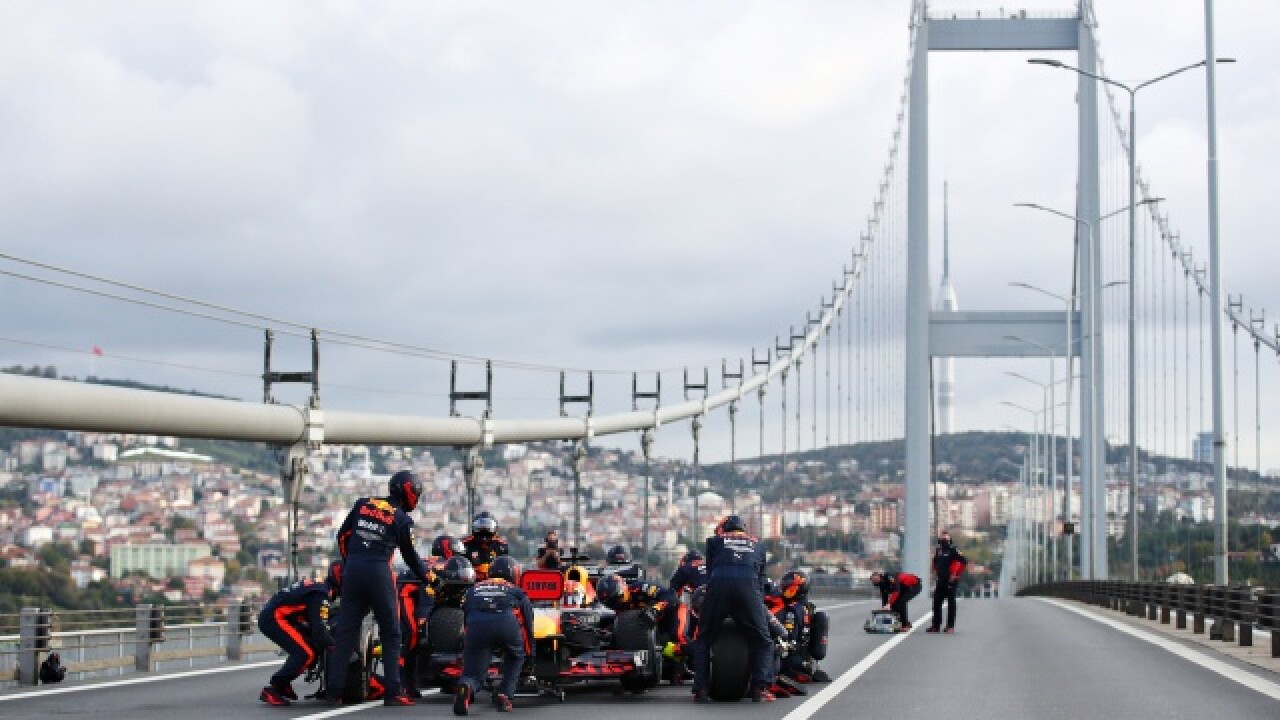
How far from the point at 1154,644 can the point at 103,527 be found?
849 inches

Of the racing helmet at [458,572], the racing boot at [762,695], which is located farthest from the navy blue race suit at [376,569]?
the racing boot at [762,695]

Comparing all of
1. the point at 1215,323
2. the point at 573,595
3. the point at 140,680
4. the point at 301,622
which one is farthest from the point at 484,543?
the point at 1215,323

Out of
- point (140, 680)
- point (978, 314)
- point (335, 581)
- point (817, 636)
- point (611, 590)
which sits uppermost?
point (978, 314)

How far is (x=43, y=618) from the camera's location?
22453 millimetres

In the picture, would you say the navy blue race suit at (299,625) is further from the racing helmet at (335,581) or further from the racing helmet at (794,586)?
the racing helmet at (794,586)

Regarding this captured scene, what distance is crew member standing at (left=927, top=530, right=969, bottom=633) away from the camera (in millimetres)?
36469

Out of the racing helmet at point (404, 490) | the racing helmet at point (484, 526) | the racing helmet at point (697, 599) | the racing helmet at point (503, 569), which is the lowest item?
the racing helmet at point (697, 599)

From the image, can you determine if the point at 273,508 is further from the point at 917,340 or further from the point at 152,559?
the point at 917,340

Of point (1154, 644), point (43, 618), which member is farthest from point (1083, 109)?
point (43, 618)

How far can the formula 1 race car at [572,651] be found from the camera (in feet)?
64.1

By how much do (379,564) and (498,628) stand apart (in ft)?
4.10

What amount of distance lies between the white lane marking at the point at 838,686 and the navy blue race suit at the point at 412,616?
3707mm

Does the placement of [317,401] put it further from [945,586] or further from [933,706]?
[933,706]

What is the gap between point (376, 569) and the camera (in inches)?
720
